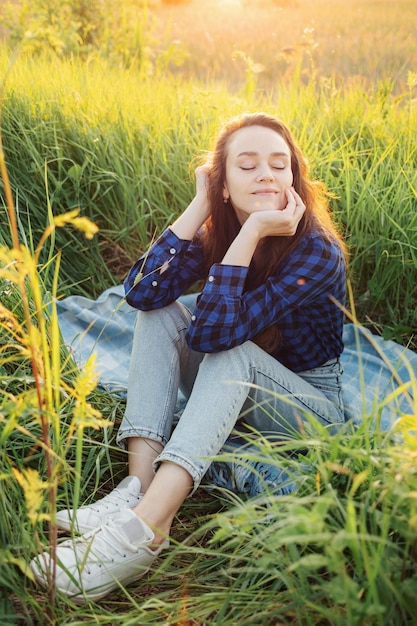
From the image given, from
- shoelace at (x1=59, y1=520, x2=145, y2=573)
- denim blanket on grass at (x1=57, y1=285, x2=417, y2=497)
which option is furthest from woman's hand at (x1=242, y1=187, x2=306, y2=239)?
shoelace at (x1=59, y1=520, x2=145, y2=573)

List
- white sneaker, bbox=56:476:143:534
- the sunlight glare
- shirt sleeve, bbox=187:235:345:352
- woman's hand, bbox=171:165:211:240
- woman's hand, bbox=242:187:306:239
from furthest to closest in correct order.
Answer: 1. the sunlight glare
2. woman's hand, bbox=171:165:211:240
3. woman's hand, bbox=242:187:306:239
4. shirt sleeve, bbox=187:235:345:352
5. white sneaker, bbox=56:476:143:534

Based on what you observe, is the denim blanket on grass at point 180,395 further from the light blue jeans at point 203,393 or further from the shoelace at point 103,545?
the shoelace at point 103,545

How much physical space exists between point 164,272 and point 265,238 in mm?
381

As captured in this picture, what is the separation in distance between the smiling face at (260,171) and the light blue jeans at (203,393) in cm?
45

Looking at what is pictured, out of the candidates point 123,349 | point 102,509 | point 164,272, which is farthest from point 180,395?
point 102,509

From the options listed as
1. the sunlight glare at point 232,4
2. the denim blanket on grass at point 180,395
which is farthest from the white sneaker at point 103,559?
the sunlight glare at point 232,4

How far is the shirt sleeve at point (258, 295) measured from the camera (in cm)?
197

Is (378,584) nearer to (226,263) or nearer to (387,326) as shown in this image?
(226,263)

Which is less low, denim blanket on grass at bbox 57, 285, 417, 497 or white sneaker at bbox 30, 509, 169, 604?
white sneaker at bbox 30, 509, 169, 604

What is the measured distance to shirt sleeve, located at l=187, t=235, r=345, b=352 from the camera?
197 cm

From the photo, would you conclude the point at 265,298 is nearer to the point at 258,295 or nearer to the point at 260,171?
the point at 258,295

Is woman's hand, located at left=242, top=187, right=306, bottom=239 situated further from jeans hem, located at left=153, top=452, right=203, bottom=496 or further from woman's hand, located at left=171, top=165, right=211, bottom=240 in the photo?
jeans hem, located at left=153, top=452, right=203, bottom=496

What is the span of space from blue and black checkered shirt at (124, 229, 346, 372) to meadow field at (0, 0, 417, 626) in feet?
1.02

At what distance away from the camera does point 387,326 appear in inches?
114
